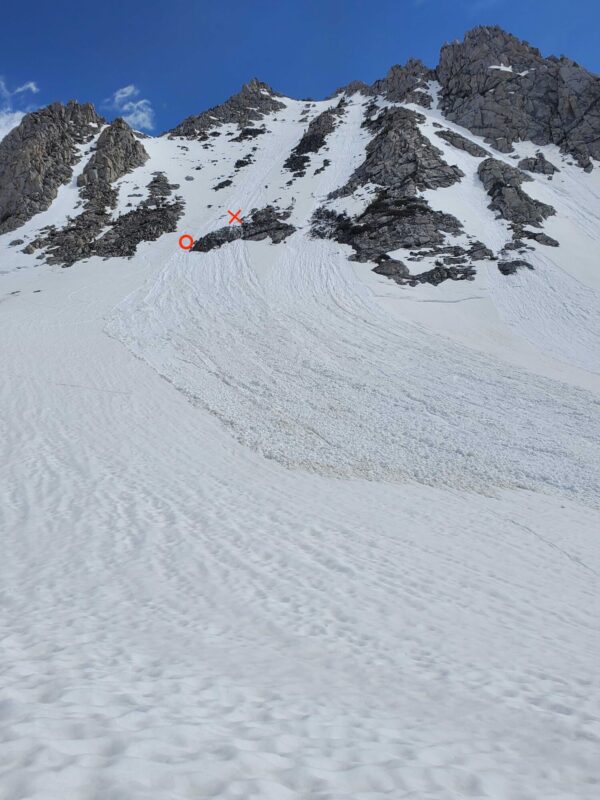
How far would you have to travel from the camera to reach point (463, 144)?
63.6m

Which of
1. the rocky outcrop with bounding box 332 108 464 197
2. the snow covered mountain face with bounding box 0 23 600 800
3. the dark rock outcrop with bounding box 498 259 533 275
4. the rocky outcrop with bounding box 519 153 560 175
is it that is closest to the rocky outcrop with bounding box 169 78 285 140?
the rocky outcrop with bounding box 332 108 464 197

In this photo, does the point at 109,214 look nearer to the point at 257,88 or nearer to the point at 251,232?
the point at 251,232

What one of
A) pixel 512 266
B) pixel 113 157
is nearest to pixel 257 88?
pixel 113 157

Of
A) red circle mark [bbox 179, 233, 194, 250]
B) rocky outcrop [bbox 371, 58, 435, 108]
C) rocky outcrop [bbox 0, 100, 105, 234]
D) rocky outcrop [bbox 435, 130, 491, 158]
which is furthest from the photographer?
rocky outcrop [bbox 371, 58, 435, 108]

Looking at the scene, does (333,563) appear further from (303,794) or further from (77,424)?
(77,424)

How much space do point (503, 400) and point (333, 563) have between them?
1343 cm

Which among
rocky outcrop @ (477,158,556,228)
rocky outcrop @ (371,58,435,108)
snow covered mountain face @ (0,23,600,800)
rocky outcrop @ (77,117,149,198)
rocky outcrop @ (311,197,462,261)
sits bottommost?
snow covered mountain face @ (0,23,600,800)

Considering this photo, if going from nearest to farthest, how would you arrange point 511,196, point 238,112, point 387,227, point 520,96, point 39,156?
1. point 387,227
2. point 511,196
3. point 39,156
4. point 520,96
5. point 238,112

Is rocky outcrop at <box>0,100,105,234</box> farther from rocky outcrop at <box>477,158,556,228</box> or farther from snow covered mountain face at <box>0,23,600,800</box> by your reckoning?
rocky outcrop at <box>477,158,556,228</box>

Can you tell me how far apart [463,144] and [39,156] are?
198ft

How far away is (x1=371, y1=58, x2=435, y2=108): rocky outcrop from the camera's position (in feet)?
273

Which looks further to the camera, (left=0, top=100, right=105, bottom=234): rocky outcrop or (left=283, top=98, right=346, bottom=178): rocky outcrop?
(left=283, top=98, right=346, bottom=178): rocky outcrop

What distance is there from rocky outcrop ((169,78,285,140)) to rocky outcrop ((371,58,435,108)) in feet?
74.2

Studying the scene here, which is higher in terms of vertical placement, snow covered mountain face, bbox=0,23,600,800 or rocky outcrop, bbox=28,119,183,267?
rocky outcrop, bbox=28,119,183,267
